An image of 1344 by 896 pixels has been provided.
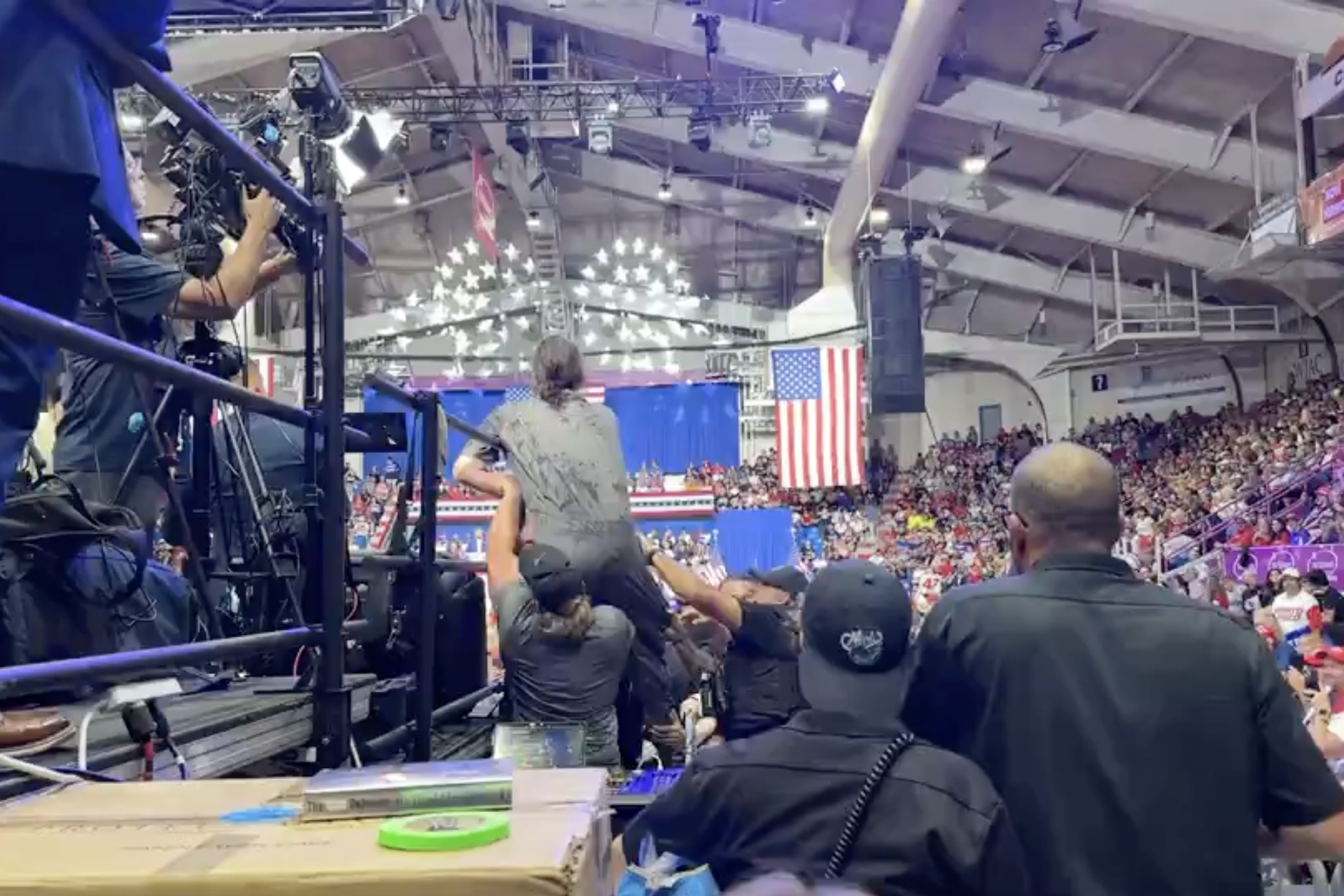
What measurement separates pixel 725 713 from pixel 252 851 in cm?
188

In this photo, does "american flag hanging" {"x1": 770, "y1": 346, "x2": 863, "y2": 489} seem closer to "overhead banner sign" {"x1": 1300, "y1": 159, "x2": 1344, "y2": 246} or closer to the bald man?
"overhead banner sign" {"x1": 1300, "y1": 159, "x2": 1344, "y2": 246}

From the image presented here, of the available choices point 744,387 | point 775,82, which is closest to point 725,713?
point 775,82

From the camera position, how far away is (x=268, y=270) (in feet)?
7.52

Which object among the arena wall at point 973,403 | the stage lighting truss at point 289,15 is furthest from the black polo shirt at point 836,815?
the arena wall at point 973,403

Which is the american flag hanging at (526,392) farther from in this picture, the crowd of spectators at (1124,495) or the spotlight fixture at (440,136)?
the spotlight fixture at (440,136)

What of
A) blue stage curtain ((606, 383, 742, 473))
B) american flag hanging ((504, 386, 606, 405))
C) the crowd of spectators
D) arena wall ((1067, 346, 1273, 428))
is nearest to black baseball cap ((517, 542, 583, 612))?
the crowd of spectators

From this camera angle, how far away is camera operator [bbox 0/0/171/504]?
118cm

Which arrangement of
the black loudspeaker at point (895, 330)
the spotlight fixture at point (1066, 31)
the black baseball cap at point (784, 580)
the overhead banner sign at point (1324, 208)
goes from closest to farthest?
the black baseball cap at point (784, 580)
the spotlight fixture at point (1066, 31)
the overhead banner sign at point (1324, 208)
the black loudspeaker at point (895, 330)

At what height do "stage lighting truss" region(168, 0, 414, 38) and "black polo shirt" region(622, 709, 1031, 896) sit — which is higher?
"stage lighting truss" region(168, 0, 414, 38)

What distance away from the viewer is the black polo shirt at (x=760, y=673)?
2.54 m

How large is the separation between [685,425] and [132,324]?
14.3 m

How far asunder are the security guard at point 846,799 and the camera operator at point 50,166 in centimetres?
85

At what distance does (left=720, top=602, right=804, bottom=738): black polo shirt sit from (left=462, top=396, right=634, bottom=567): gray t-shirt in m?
0.39

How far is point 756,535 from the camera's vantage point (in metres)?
15.1
